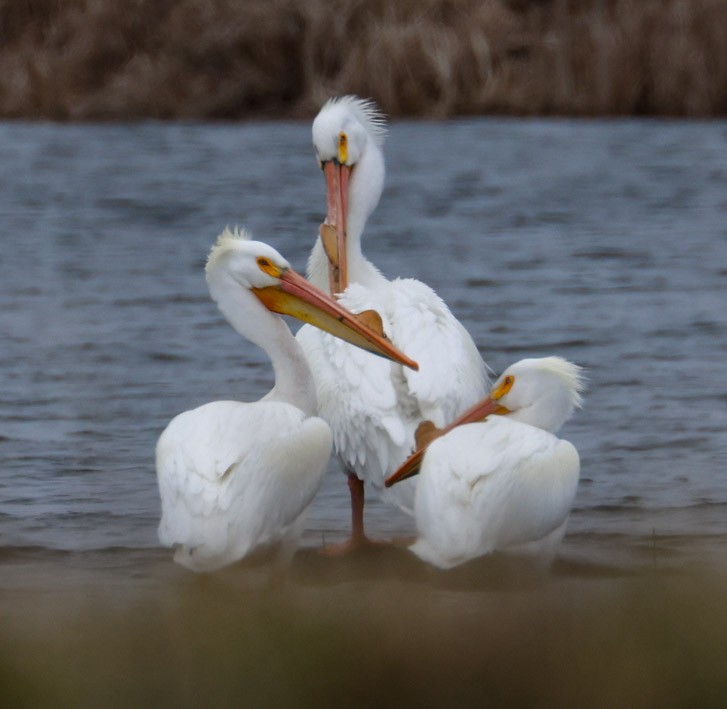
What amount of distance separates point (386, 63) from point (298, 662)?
16153mm

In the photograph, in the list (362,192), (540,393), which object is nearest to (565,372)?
(540,393)

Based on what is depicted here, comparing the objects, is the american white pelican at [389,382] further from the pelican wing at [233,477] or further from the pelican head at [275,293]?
the pelican wing at [233,477]

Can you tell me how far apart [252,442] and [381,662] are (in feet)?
6.15

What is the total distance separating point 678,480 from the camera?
5578 millimetres

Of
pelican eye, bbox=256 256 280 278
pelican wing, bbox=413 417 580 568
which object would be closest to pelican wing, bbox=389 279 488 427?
pelican eye, bbox=256 256 280 278

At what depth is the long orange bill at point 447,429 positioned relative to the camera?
14.3 feet

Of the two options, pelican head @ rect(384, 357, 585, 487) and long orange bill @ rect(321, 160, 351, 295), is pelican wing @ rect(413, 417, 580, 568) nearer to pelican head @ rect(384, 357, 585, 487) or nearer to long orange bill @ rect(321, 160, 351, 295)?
pelican head @ rect(384, 357, 585, 487)

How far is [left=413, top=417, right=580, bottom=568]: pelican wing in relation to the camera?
394 cm

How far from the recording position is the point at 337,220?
5.80 metres

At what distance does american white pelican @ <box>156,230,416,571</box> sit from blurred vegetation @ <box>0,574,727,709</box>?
1.54 metres

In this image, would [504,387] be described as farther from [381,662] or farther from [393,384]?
[381,662]

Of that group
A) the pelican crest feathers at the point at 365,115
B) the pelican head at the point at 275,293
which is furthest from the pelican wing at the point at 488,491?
the pelican crest feathers at the point at 365,115

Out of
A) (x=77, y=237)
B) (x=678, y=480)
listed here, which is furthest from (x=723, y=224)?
(x=678, y=480)

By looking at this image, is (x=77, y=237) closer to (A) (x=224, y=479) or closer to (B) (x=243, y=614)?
(A) (x=224, y=479)
